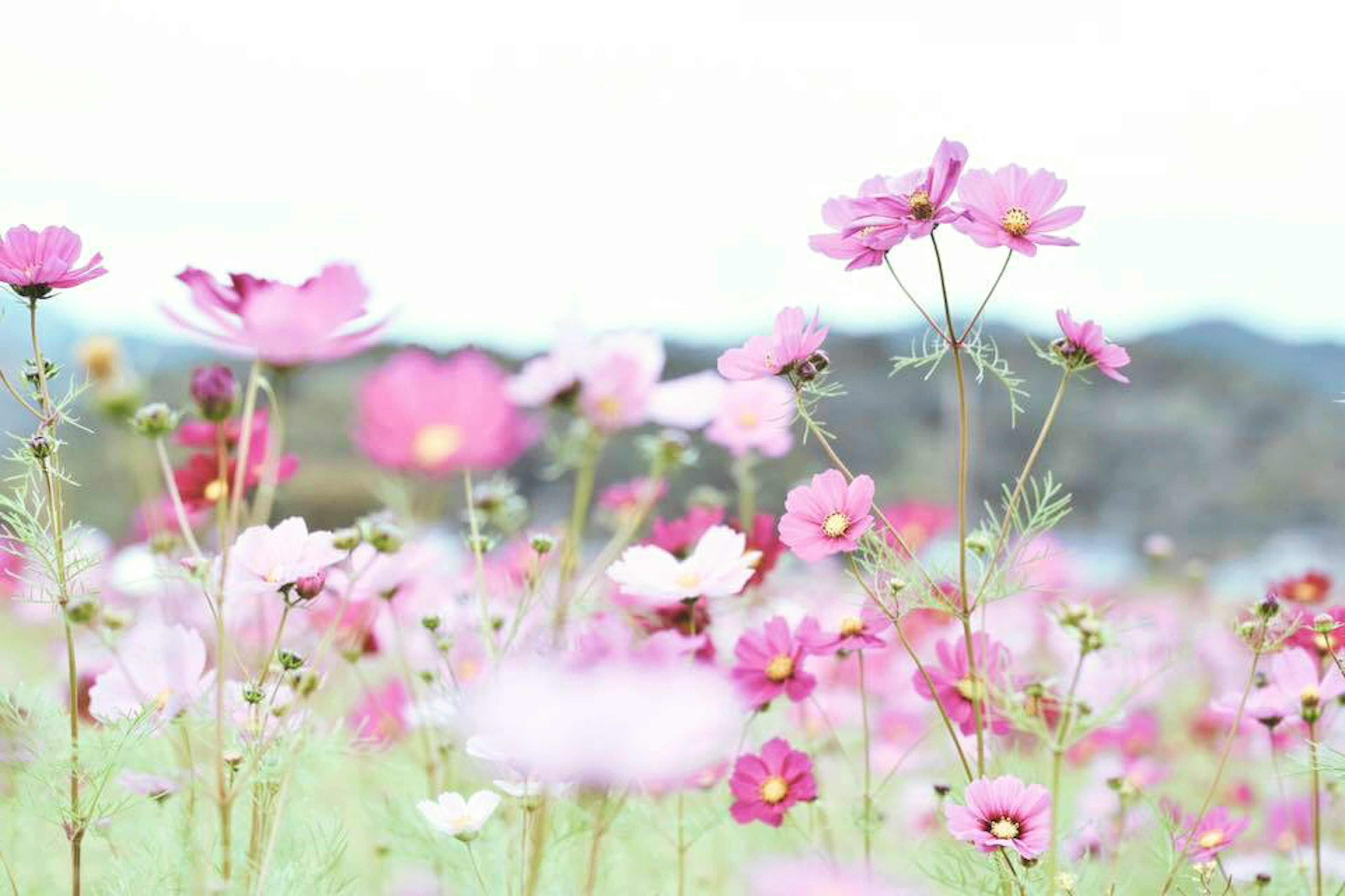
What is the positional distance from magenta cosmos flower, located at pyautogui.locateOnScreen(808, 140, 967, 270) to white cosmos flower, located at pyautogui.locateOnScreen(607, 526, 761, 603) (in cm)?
16

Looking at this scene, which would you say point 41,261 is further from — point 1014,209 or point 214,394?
point 1014,209

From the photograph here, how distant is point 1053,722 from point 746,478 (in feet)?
1.41

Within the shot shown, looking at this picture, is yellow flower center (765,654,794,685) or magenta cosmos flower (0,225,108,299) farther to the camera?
yellow flower center (765,654,794,685)

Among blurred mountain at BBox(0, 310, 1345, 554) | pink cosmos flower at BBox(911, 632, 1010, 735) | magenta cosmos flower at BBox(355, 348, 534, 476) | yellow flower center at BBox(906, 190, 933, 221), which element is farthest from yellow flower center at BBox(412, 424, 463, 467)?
blurred mountain at BBox(0, 310, 1345, 554)

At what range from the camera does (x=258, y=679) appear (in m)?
0.63

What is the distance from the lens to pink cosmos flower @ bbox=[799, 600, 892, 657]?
0.71m

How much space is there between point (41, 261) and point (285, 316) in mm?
193

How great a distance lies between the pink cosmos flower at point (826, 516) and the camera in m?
0.62

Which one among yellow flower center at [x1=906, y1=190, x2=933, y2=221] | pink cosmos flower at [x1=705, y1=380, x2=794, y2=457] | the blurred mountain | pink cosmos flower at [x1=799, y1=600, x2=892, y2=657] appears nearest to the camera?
yellow flower center at [x1=906, y1=190, x2=933, y2=221]

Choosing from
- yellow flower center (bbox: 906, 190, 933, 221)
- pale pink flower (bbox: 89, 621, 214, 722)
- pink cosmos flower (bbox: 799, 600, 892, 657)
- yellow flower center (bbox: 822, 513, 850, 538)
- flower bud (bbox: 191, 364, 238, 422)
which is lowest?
pale pink flower (bbox: 89, 621, 214, 722)

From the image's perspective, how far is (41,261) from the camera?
61cm

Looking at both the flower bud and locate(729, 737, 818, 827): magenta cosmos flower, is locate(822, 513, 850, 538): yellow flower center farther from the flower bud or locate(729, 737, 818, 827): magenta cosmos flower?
the flower bud

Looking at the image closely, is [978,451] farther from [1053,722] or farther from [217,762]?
[217,762]

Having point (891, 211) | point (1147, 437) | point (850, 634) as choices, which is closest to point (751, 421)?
point (850, 634)
